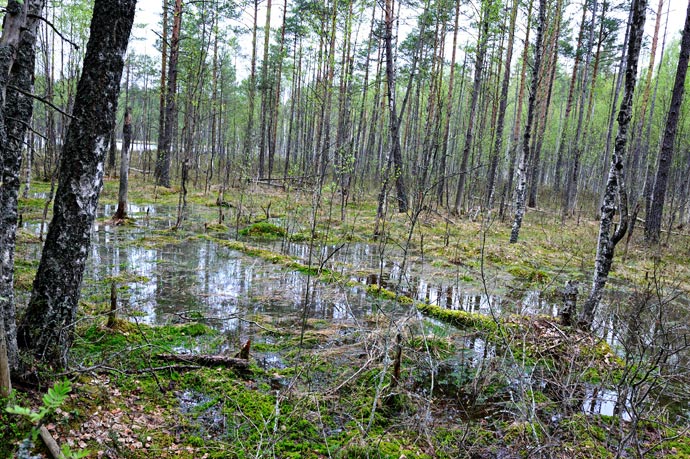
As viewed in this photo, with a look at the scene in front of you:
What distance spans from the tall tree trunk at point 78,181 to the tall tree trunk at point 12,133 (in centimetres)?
25

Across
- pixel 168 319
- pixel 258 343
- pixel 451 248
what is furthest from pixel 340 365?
pixel 451 248

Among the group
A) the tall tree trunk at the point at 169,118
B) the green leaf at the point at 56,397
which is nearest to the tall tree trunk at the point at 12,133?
the green leaf at the point at 56,397

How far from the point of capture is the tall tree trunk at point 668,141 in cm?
1252

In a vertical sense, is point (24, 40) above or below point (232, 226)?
above

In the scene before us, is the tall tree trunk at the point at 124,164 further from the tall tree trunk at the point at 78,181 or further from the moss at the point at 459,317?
the moss at the point at 459,317

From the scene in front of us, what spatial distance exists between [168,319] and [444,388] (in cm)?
360

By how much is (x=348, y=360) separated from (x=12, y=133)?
3.77 meters

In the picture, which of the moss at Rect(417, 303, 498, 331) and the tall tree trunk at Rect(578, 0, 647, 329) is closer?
the tall tree trunk at Rect(578, 0, 647, 329)

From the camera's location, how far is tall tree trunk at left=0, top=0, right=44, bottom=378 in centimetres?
248

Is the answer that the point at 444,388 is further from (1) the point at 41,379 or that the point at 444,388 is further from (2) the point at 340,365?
(1) the point at 41,379

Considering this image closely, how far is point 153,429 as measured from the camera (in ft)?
10.2

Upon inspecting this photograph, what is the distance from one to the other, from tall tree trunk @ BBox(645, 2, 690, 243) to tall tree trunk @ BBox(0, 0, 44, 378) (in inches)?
621

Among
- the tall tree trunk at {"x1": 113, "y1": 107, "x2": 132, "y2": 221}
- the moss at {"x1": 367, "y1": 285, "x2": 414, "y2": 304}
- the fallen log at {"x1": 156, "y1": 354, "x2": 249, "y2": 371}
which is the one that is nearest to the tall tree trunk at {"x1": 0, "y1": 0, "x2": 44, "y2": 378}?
the fallen log at {"x1": 156, "y1": 354, "x2": 249, "y2": 371}

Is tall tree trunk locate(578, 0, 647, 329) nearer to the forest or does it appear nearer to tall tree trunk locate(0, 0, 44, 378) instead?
the forest
